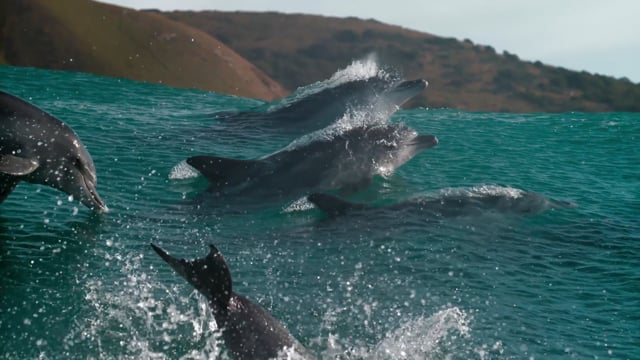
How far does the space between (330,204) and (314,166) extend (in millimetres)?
1849

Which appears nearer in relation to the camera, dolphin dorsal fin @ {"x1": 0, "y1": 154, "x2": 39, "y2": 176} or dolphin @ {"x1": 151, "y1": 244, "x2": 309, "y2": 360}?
dolphin @ {"x1": 151, "y1": 244, "x2": 309, "y2": 360}

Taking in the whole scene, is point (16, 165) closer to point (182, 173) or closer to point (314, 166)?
point (182, 173)

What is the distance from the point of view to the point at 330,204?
Answer: 1506cm

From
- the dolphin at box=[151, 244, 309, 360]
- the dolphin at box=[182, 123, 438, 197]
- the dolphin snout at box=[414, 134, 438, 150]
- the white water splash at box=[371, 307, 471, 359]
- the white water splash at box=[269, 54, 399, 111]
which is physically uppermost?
the white water splash at box=[269, 54, 399, 111]

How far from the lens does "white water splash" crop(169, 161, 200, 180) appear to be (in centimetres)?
1759

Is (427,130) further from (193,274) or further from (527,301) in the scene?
(193,274)

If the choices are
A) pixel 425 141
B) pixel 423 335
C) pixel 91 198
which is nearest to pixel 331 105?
pixel 425 141

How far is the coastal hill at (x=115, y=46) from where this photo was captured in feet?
111

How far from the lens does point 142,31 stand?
3859 centimetres

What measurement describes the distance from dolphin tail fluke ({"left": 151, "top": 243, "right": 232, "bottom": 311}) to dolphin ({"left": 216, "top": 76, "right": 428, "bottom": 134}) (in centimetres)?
1235

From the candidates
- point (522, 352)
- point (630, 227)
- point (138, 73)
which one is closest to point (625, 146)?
point (630, 227)

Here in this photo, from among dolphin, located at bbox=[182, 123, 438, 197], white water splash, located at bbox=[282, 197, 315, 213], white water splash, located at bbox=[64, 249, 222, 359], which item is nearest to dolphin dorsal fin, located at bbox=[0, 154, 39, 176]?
white water splash, located at bbox=[64, 249, 222, 359]

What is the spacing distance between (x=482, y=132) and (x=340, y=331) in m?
15.9

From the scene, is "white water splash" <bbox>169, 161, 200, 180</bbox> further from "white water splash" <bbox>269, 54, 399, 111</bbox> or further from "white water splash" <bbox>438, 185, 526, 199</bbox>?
"white water splash" <bbox>269, 54, 399, 111</bbox>
